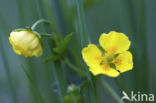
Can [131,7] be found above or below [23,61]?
above

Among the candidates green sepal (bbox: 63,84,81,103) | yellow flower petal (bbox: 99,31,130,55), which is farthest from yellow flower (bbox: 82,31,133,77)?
green sepal (bbox: 63,84,81,103)

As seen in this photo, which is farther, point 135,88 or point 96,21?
point 96,21

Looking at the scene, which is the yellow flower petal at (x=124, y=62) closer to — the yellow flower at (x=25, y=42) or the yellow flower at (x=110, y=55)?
the yellow flower at (x=110, y=55)

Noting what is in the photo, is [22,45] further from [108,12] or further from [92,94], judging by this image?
[108,12]

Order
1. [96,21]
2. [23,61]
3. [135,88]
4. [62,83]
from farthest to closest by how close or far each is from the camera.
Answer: [96,21] → [23,61] → [135,88] → [62,83]

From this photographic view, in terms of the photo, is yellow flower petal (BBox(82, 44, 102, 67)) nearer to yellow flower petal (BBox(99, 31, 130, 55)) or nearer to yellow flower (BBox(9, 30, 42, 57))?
yellow flower petal (BBox(99, 31, 130, 55))

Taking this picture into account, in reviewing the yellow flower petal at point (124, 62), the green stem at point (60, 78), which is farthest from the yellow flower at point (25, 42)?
the yellow flower petal at point (124, 62)

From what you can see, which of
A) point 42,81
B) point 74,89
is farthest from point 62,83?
point 42,81
